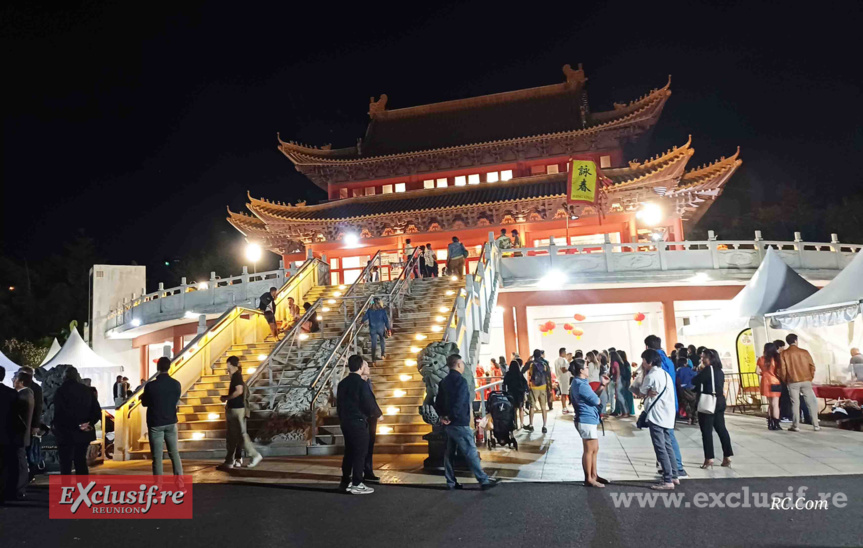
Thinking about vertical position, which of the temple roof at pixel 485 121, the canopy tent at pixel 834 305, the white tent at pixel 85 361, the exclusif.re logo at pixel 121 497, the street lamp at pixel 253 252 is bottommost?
the exclusif.re logo at pixel 121 497

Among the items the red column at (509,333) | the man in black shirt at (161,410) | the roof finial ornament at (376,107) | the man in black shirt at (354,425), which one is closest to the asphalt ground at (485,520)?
the man in black shirt at (354,425)

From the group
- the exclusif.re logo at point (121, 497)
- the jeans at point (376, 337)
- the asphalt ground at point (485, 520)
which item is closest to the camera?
the asphalt ground at point (485, 520)

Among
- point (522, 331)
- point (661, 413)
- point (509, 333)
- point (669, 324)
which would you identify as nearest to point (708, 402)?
point (661, 413)

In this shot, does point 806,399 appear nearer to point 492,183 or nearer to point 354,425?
point 354,425

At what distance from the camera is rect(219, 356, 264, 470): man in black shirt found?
9016 mm

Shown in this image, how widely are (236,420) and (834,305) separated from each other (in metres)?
10.8

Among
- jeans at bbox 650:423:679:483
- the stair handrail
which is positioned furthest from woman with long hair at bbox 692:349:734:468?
the stair handrail

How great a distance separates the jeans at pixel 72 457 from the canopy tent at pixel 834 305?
12.7 m

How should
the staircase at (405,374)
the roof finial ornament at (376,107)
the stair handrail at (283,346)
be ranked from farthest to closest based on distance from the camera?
the roof finial ornament at (376,107), the stair handrail at (283,346), the staircase at (405,374)

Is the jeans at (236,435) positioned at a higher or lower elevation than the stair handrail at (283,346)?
lower

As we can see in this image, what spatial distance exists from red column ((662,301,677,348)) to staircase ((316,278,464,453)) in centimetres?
735

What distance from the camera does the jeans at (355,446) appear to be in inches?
278

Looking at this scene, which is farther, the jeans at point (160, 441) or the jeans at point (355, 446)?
the jeans at point (160, 441)

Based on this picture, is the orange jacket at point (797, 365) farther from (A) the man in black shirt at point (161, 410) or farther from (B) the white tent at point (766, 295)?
(A) the man in black shirt at point (161, 410)
